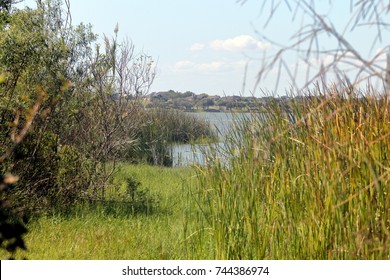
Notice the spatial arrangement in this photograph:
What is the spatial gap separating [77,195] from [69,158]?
0.55m

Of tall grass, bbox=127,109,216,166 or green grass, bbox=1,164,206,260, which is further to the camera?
tall grass, bbox=127,109,216,166

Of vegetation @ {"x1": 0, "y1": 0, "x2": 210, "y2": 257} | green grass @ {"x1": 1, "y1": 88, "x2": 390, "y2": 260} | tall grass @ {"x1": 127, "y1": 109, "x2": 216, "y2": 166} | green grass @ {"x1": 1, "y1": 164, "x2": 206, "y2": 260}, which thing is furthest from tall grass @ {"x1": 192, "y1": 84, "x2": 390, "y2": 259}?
tall grass @ {"x1": 127, "y1": 109, "x2": 216, "y2": 166}

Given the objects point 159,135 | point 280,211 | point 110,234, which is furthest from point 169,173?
point 280,211

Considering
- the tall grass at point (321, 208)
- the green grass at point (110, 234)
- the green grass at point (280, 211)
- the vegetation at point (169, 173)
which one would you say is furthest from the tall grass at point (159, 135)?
the tall grass at point (321, 208)

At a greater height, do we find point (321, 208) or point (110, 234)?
point (321, 208)

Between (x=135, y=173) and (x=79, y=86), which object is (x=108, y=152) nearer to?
(x=79, y=86)

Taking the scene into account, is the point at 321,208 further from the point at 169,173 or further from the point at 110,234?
the point at 169,173

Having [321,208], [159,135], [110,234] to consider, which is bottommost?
[110,234]

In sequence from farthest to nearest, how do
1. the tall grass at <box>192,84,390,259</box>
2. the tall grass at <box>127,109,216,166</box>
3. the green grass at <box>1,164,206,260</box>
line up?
the tall grass at <box>127,109,216,166</box> < the green grass at <box>1,164,206,260</box> < the tall grass at <box>192,84,390,259</box>

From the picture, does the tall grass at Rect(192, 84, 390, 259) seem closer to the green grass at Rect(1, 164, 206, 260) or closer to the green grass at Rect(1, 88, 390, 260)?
the green grass at Rect(1, 88, 390, 260)

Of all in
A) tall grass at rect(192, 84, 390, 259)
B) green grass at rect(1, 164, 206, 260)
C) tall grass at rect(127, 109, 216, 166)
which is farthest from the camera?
tall grass at rect(127, 109, 216, 166)

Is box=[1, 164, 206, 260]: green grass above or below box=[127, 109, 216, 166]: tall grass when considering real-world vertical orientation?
below

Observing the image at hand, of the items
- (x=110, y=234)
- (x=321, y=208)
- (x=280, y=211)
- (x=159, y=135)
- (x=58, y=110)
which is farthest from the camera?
(x=159, y=135)

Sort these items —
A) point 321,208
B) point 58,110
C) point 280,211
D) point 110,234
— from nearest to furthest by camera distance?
point 321,208 < point 280,211 < point 110,234 < point 58,110
